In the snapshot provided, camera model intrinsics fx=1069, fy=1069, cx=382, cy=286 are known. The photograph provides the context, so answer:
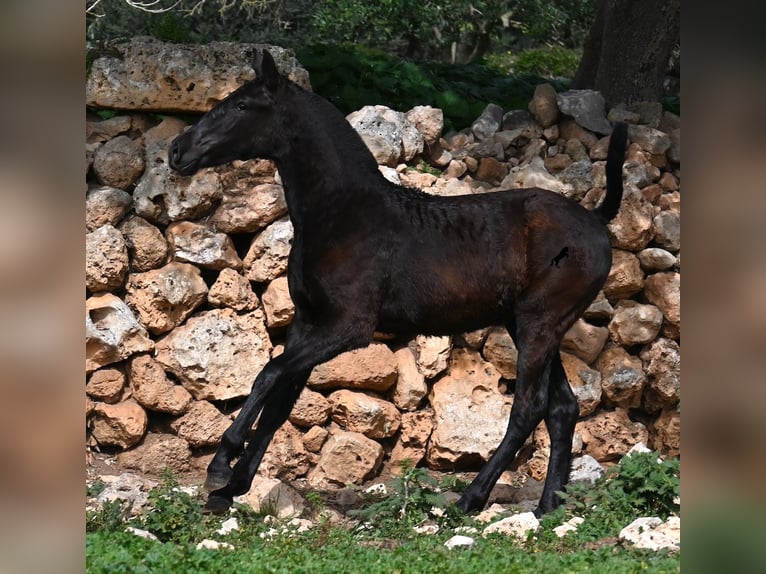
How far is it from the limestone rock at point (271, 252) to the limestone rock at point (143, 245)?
2.44 feet

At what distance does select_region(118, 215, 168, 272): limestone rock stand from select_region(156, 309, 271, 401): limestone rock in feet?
1.93

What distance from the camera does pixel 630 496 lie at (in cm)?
638

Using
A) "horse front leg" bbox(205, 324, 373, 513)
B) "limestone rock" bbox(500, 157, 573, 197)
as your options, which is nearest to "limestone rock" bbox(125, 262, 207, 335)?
"horse front leg" bbox(205, 324, 373, 513)

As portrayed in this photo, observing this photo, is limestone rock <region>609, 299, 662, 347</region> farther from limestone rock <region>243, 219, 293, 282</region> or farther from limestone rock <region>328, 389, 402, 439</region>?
limestone rock <region>243, 219, 293, 282</region>

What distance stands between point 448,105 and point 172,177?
2.84m

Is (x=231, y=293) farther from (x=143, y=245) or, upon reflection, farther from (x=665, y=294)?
(x=665, y=294)

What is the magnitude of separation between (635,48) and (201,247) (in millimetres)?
4723

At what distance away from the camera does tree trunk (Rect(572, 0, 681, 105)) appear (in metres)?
10.3

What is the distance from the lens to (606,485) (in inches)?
263

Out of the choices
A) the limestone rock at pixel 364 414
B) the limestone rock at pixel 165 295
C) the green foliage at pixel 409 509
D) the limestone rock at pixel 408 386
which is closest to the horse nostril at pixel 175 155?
the limestone rock at pixel 165 295

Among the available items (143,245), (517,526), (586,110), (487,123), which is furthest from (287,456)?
(586,110)

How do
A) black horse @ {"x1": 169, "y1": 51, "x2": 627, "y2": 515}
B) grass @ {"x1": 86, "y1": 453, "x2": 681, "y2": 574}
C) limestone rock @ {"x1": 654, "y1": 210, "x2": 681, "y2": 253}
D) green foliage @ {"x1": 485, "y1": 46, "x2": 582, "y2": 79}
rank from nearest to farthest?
grass @ {"x1": 86, "y1": 453, "x2": 681, "y2": 574}
black horse @ {"x1": 169, "y1": 51, "x2": 627, "y2": 515}
limestone rock @ {"x1": 654, "y1": 210, "x2": 681, "y2": 253}
green foliage @ {"x1": 485, "y1": 46, "x2": 582, "y2": 79}

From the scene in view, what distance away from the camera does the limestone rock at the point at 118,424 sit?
823cm
